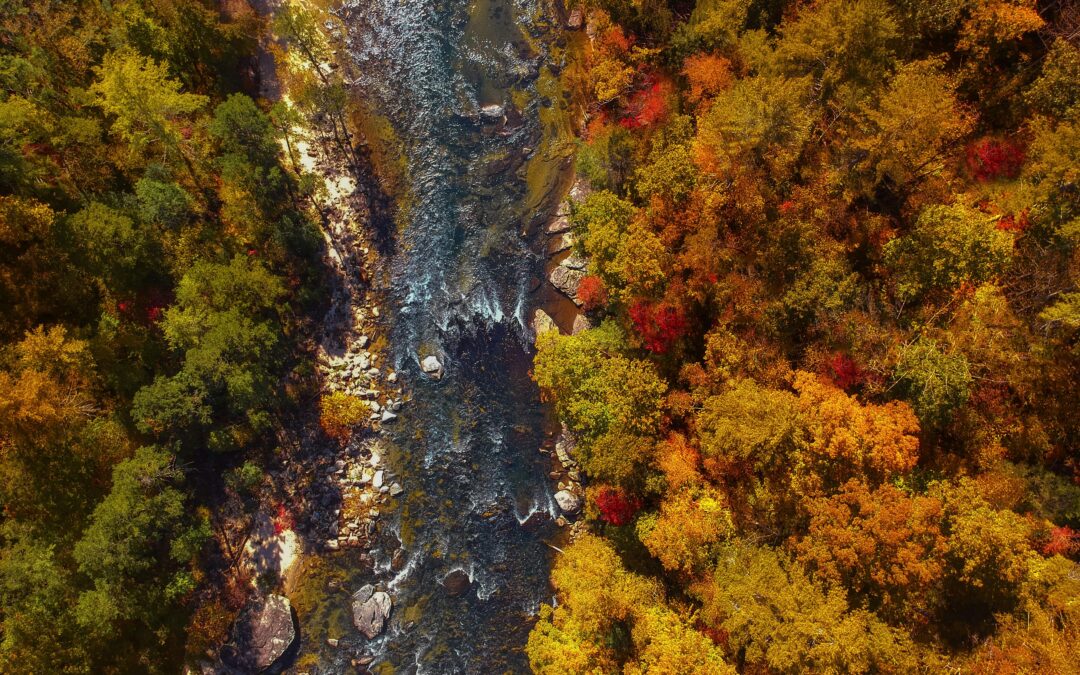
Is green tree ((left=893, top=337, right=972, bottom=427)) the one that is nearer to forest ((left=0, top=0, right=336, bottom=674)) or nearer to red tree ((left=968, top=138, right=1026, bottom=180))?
red tree ((left=968, top=138, right=1026, bottom=180))

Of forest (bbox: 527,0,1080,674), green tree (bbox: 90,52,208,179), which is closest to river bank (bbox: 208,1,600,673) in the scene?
forest (bbox: 527,0,1080,674)

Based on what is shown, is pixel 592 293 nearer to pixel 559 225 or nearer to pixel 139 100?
pixel 559 225

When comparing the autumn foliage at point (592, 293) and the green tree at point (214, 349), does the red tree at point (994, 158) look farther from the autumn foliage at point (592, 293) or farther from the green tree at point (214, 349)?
the green tree at point (214, 349)

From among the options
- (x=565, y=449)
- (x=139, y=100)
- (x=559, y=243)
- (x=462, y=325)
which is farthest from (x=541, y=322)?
(x=139, y=100)

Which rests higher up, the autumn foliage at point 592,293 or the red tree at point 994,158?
the red tree at point 994,158

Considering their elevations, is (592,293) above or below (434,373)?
above

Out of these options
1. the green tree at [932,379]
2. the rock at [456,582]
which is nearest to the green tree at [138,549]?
the rock at [456,582]
